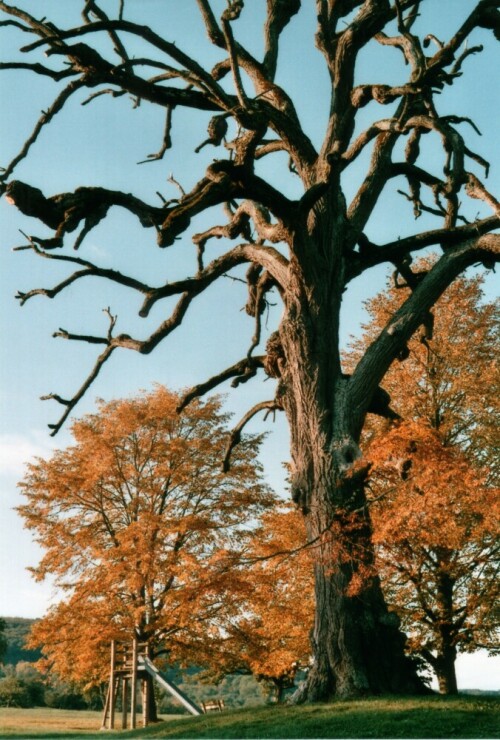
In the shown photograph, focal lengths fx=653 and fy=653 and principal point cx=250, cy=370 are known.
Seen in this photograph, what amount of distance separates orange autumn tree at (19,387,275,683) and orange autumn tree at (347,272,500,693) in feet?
13.5

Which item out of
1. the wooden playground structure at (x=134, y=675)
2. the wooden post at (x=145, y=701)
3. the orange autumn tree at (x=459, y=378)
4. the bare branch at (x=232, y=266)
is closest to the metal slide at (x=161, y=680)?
the wooden playground structure at (x=134, y=675)

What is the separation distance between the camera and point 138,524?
15.9m

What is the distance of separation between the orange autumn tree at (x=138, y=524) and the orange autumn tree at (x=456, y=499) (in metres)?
4.10

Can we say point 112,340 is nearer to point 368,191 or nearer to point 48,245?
point 48,245

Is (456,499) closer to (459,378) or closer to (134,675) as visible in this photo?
Answer: (459,378)

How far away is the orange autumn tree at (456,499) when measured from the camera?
12.6 meters

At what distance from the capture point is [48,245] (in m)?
7.34

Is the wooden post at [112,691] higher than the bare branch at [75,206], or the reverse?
the bare branch at [75,206]

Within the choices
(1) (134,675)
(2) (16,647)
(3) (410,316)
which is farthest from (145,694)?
(2) (16,647)

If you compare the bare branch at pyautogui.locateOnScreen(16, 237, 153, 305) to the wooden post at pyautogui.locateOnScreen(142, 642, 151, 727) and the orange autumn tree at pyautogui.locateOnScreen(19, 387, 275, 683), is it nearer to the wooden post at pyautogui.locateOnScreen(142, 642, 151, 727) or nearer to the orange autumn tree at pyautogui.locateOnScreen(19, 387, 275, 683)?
the orange autumn tree at pyautogui.locateOnScreen(19, 387, 275, 683)

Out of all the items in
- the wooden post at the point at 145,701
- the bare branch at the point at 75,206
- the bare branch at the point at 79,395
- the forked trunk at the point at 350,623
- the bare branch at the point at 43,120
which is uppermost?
the bare branch at the point at 43,120

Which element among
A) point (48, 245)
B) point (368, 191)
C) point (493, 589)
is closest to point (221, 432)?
point (493, 589)

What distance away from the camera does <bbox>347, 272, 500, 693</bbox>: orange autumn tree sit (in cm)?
1264

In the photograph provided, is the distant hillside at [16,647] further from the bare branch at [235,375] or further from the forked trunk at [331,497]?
the forked trunk at [331,497]
